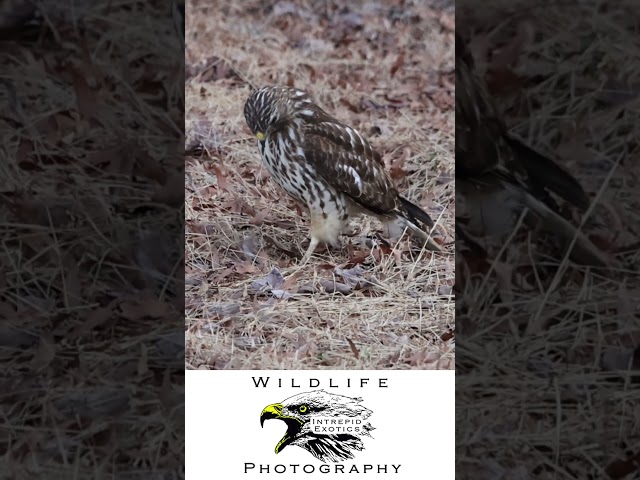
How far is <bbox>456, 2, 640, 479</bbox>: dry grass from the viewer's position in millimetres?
2605

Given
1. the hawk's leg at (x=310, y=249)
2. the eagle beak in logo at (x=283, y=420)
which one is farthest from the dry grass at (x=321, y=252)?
the eagle beak in logo at (x=283, y=420)

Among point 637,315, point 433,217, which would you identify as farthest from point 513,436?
point 433,217

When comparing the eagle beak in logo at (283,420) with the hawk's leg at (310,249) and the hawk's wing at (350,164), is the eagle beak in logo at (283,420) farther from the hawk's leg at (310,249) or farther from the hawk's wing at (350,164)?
the hawk's wing at (350,164)

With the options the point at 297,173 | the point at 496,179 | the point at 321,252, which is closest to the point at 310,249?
the point at 321,252

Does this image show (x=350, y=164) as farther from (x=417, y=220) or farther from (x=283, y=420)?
(x=283, y=420)

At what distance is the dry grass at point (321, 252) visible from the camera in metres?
2.60

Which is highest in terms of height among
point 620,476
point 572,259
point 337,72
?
point 337,72

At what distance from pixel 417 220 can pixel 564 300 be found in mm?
533

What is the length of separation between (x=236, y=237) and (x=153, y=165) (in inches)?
14.0

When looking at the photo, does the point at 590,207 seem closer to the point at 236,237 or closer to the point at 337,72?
the point at 337,72

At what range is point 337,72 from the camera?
266cm

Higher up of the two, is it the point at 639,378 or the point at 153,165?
the point at 153,165

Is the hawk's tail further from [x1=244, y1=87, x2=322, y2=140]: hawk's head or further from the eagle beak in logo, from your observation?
the eagle beak in logo

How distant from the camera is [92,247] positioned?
8.75 feet
